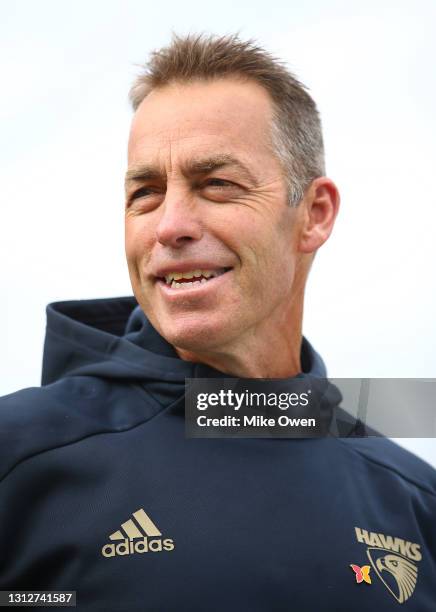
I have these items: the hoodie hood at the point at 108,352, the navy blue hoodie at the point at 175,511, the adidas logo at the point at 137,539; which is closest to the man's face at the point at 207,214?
the hoodie hood at the point at 108,352

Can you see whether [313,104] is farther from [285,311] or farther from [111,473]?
[111,473]

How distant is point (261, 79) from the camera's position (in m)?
3.85

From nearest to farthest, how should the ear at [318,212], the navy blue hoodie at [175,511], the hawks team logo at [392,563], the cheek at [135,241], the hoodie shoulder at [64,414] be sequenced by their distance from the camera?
1. the navy blue hoodie at [175,511]
2. the hoodie shoulder at [64,414]
3. the hawks team logo at [392,563]
4. the cheek at [135,241]
5. the ear at [318,212]

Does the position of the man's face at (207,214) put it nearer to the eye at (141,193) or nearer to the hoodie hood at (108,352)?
the eye at (141,193)

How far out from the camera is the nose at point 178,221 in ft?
11.4

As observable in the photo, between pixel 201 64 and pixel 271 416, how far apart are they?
1603mm

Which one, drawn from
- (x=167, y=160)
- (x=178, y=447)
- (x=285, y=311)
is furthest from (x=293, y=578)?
(x=167, y=160)

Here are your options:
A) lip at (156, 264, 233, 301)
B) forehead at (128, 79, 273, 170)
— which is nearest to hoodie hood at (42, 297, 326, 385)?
lip at (156, 264, 233, 301)

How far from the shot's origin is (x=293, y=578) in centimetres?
330

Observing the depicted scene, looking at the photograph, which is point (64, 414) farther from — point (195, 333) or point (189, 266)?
point (189, 266)

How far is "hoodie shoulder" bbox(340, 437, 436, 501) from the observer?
4.05 metres

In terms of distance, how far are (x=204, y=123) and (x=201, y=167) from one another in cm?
19

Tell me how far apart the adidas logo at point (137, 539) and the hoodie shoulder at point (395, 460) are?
1.14m

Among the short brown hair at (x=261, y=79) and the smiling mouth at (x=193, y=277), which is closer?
the smiling mouth at (x=193, y=277)
